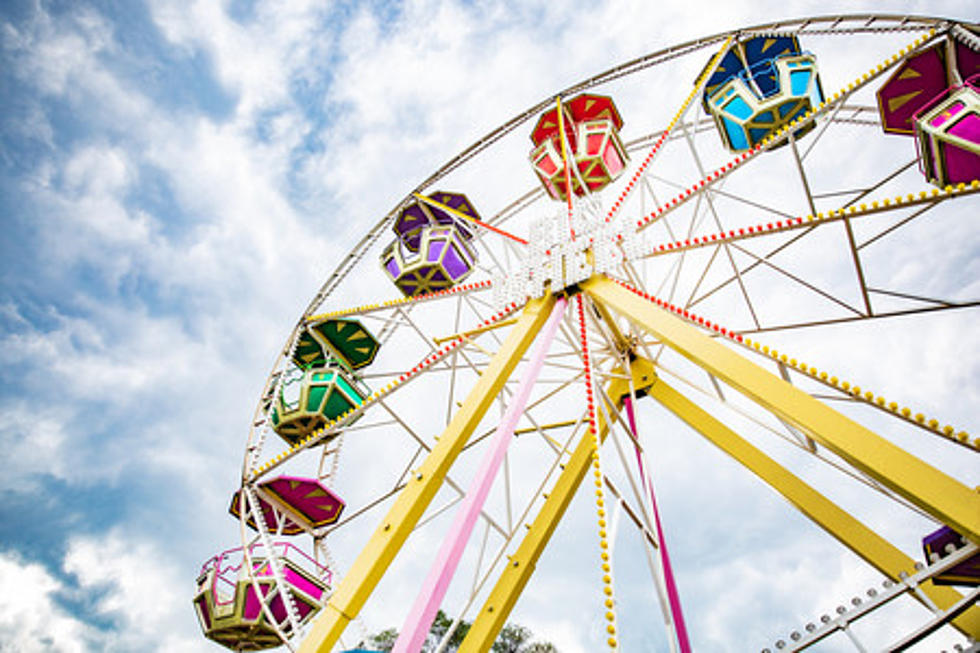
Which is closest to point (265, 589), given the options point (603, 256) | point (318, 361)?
point (318, 361)

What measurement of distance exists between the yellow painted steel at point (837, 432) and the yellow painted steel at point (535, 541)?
1.92 metres

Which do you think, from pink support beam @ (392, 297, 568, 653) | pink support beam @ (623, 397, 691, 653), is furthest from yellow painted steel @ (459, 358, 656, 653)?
pink support beam @ (392, 297, 568, 653)

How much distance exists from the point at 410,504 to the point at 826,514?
12.9 ft

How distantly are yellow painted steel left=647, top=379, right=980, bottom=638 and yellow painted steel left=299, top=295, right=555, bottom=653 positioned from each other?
7.85 feet

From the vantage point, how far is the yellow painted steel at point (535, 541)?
20.7 feet

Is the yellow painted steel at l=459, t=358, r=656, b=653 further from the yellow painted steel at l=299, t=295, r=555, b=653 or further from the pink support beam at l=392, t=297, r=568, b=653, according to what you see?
the pink support beam at l=392, t=297, r=568, b=653

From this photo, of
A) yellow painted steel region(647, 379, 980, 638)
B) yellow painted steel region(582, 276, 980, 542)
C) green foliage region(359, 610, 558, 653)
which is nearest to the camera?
yellow painted steel region(582, 276, 980, 542)

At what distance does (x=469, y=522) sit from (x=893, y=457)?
2808 millimetres

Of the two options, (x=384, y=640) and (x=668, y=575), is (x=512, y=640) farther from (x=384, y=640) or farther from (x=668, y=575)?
(x=668, y=575)

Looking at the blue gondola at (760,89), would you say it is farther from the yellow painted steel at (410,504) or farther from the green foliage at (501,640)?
the green foliage at (501,640)

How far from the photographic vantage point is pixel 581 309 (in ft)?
21.2

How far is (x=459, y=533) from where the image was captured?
444cm

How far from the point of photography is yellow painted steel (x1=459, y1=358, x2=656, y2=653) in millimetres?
6307

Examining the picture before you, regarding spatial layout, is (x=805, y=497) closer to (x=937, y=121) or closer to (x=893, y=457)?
(x=893, y=457)
